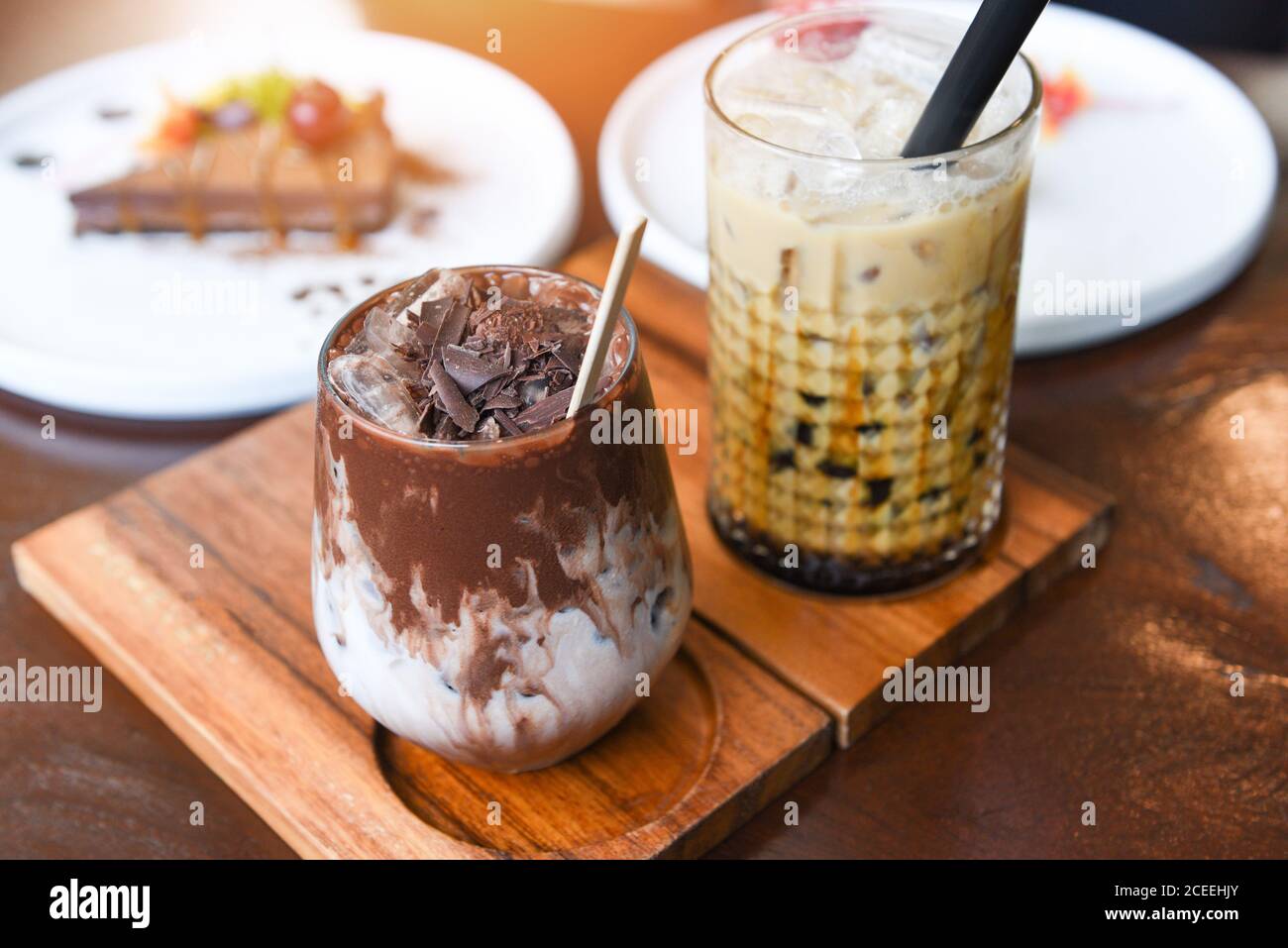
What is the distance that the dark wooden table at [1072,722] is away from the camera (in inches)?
33.6

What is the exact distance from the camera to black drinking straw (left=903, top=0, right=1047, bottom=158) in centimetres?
75

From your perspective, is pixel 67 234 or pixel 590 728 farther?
pixel 67 234

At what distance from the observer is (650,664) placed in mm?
833

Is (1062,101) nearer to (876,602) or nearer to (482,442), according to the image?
(876,602)

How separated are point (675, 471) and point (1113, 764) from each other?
16.1 inches

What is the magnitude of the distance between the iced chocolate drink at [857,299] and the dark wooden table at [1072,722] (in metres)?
0.13

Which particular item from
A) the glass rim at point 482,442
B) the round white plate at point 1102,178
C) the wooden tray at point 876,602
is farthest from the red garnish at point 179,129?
the glass rim at point 482,442

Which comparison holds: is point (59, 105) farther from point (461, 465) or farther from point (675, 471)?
point (461, 465)

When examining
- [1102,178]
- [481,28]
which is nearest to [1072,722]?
[1102,178]

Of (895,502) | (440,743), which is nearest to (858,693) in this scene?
(895,502)

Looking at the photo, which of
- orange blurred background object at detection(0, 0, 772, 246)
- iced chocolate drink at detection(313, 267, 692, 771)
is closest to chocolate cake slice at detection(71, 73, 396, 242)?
orange blurred background object at detection(0, 0, 772, 246)

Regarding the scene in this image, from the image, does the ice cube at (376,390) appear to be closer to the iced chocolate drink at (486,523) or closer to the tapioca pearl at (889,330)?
the iced chocolate drink at (486,523)

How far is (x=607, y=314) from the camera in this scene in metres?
0.70
